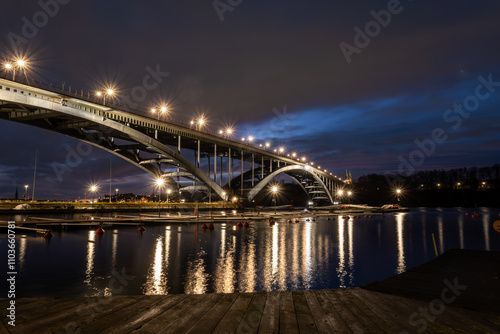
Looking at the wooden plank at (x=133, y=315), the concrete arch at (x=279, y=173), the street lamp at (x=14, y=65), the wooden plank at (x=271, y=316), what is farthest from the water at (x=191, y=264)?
the concrete arch at (x=279, y=173)

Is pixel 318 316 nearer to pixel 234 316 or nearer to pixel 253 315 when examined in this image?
pixel 253 315

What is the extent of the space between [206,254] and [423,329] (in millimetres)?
16856

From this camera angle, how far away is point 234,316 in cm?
534

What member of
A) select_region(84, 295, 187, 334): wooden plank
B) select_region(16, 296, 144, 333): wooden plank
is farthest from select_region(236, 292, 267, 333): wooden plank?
select_region(16, 296, 144, 333): wooden plank

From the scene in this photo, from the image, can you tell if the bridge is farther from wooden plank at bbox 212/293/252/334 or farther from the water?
wooden plank at bbox 212/293/252/334

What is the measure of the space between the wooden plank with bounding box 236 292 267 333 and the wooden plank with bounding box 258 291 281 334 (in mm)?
80

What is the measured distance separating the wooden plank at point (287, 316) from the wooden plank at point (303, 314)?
0.07 meters

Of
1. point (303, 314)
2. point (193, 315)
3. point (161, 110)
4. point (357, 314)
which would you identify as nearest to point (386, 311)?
point (357, 314)

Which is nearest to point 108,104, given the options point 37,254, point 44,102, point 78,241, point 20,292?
point 44,102

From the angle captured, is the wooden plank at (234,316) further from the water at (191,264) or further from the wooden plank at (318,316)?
the water at (191,264)

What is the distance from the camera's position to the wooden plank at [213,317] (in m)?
4.73

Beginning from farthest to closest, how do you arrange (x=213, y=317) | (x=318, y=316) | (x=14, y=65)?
(x=14, y=65)
(x=318, y=316)
(x=213, y=317)

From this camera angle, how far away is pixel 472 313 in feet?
18.9

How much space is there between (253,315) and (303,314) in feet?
3.06
